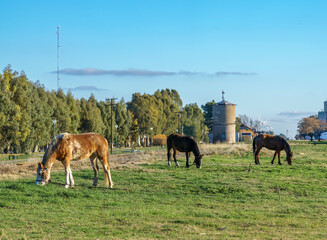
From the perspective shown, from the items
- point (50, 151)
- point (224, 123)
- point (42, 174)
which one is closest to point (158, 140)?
point (224, 123)

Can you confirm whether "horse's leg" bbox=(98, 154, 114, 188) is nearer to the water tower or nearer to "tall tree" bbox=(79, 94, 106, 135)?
"tall tree" bbox=(79, 94, 106, 135)

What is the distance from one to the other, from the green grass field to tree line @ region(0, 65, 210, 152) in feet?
106

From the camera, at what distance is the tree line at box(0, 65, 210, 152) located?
54.7m

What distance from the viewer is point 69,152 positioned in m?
19.5

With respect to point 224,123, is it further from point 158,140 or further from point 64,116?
point 64,116

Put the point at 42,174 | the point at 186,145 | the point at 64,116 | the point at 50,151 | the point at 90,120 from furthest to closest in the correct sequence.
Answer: the point at 90,120
the point at 64,116
the point at 186,145
the point at 50,151
the point at 42,174

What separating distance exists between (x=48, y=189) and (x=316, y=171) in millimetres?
18508

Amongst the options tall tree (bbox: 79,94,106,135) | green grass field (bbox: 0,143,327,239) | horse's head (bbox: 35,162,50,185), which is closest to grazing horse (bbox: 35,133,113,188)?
horse's head (bbox: 35,162,50,185)

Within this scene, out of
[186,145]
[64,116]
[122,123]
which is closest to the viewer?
[186,145]

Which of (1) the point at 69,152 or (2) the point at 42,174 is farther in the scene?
(1) the point at 69,152

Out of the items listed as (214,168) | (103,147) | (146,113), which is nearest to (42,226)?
(103,147)

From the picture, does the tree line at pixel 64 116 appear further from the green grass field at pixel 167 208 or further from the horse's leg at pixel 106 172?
the horse's leg at pixel 106 172

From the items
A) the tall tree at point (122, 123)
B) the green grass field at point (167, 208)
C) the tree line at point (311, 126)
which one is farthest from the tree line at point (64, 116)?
the tree line at point (311, 126)

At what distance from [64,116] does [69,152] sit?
5130cm
